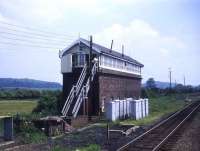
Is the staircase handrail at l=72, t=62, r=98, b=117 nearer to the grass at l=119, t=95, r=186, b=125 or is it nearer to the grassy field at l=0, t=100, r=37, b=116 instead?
the grass at l=119, t=95, r=186, b=125

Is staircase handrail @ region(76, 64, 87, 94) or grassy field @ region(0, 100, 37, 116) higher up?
staircase handrail @ region(76, 64, 87, 94)

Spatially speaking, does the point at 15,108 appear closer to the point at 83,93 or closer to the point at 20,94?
the point at 83,93

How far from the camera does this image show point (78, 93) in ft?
102

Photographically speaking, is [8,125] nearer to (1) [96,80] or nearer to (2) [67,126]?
(2) [67,126]

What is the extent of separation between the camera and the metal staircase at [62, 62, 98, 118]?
2908cm

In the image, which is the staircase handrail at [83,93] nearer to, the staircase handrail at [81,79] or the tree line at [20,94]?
the staircase handrail at [81,79]

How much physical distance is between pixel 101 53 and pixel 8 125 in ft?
50.5

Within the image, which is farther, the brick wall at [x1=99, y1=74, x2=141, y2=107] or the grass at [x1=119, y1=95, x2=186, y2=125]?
the brick wall at [x1=99, y1=74, x2=141, y2=107]

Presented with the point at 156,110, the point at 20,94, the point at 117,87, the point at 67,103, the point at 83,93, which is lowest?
the point at 156,110

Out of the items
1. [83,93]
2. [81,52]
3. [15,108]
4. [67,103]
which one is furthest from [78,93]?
[15,108]

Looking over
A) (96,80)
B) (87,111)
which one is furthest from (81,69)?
(87,111)

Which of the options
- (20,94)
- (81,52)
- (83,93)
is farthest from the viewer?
(20,94)

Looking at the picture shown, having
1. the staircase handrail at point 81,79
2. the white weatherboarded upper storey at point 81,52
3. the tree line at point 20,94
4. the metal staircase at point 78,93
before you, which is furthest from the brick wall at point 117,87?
the tree line at point 20,94

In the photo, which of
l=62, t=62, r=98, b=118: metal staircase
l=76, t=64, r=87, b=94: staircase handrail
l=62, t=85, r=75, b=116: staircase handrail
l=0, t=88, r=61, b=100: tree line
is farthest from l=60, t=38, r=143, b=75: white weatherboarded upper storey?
l=0, t=88, r=61, b=100: tree line
